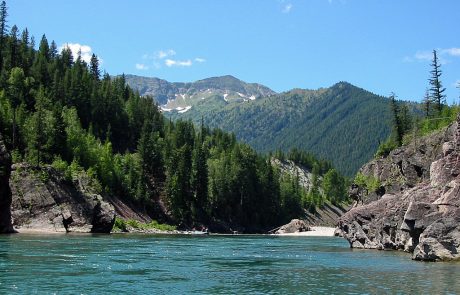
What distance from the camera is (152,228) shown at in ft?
415

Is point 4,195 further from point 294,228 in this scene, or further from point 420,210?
point 294,228

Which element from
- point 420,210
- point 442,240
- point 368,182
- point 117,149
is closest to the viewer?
point 442,240

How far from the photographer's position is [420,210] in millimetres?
56594

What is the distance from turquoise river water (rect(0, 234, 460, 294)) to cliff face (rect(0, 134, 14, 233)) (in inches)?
987

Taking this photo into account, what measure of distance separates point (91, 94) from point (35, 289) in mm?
143977

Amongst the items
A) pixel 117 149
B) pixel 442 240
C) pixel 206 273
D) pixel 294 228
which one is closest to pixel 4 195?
pixel 206 273

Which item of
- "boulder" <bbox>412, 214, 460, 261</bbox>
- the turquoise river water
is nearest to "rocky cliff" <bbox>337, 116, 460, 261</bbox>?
"boulder" <bbox>412, 214, 460, 261</bbox>

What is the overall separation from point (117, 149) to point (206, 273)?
13189 cm

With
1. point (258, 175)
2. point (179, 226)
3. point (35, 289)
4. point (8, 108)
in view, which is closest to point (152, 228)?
point (179, 226)

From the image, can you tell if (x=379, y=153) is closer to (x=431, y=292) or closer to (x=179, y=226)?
(x=179, y=226)

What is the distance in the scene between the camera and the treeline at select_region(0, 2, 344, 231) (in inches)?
4875

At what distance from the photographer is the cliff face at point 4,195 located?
8381 cm

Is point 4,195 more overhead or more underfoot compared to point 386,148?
more underfoot

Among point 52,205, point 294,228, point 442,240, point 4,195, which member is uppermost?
point 4,195
